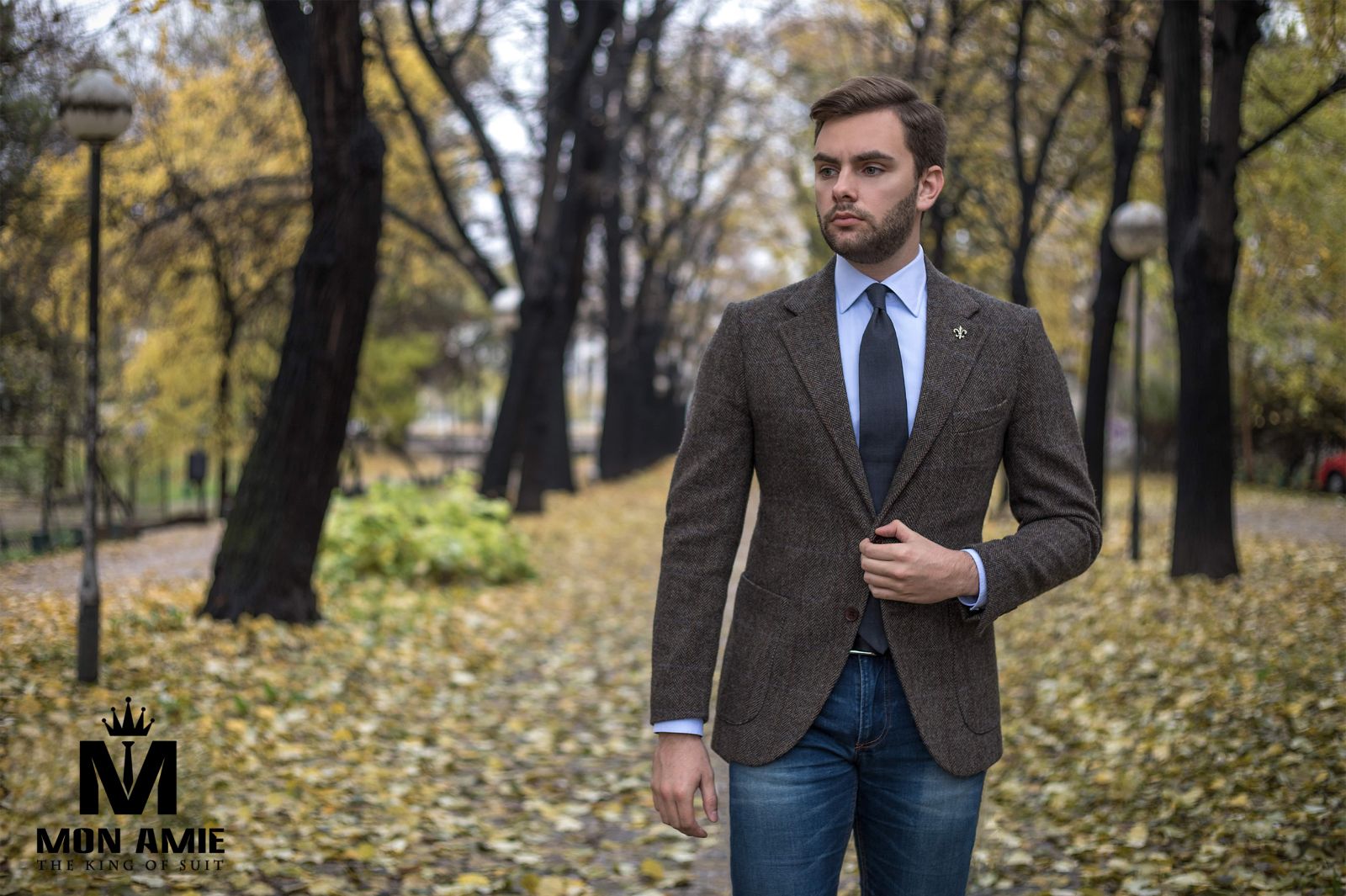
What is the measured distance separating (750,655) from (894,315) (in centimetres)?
73

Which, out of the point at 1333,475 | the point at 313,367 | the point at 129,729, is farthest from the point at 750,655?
the point at 1333,475

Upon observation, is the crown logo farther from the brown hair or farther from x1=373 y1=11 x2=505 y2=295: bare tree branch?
x1=373 y1=11 x2=505 y2=295: bare tree branch

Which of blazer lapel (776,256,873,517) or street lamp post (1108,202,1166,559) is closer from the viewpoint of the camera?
blazer lapel (776,256,873,517)

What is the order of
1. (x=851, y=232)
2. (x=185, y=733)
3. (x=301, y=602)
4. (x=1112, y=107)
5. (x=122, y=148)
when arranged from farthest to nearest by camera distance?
1. (x=122, y=148)
2. (x=1112, y=107)
3. (x=301, y=602)
4. (x=185, y=733)
5. (x=851, y=232)

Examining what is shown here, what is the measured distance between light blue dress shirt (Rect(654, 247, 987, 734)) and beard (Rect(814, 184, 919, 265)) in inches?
2.8

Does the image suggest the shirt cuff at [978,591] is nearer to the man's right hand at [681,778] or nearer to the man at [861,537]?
the man at [861,537]

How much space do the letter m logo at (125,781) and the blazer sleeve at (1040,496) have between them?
3.95 meters

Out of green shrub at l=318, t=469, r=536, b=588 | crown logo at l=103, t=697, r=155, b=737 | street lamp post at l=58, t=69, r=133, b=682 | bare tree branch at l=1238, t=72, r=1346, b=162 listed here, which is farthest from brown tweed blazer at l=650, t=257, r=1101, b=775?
green shrub at l=318, t=469, r=536, b=588

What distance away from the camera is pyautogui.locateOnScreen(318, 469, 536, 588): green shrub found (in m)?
13.0

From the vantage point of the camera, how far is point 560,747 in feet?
25.3

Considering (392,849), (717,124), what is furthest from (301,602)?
(717,124)

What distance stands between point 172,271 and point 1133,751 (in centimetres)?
1671

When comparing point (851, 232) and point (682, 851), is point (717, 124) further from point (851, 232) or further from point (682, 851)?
point (851, 232)

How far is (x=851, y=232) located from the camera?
260 centimetres
